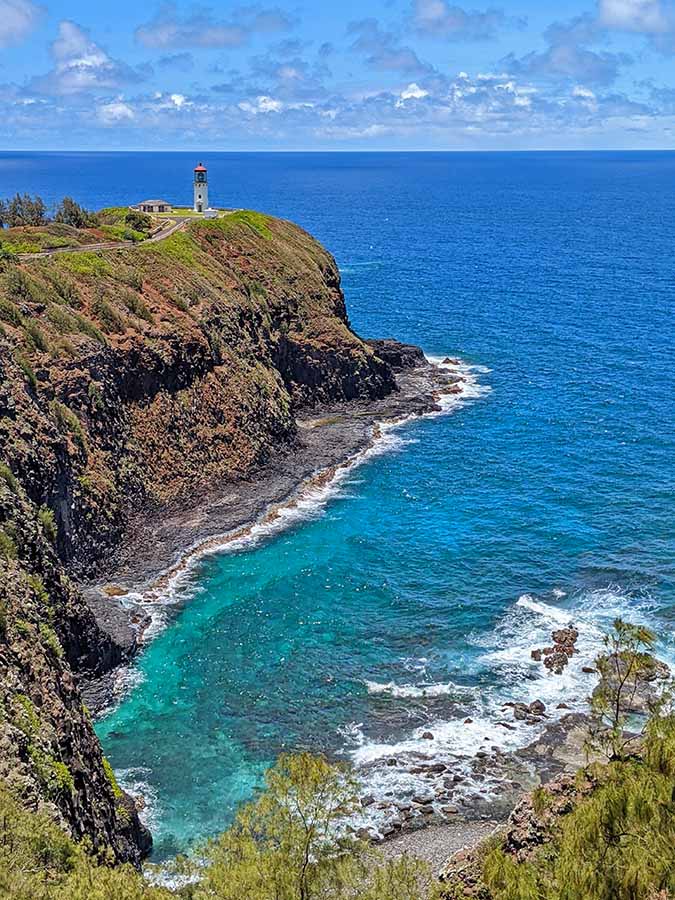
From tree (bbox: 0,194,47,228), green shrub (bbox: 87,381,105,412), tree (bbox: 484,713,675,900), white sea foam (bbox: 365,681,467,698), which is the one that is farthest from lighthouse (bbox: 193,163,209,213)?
tree (bbox: 484,713,675,900)

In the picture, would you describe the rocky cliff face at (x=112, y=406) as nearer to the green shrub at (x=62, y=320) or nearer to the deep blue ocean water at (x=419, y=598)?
the green shrub at (x=62, y=320)

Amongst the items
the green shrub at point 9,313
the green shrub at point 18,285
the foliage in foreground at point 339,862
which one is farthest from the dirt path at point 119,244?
the foliage in foreground at point 339,862

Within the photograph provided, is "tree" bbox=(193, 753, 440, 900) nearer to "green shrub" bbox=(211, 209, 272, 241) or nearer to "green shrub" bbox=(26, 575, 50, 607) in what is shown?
"green shrub" bbox=(26, 575, 50, 607)

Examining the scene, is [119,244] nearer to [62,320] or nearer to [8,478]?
[62,320]

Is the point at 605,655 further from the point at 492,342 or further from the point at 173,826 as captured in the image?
the point at 492,342

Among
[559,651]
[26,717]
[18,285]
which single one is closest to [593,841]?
[26,717]

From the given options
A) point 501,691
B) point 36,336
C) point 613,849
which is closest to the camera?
point 613,849
